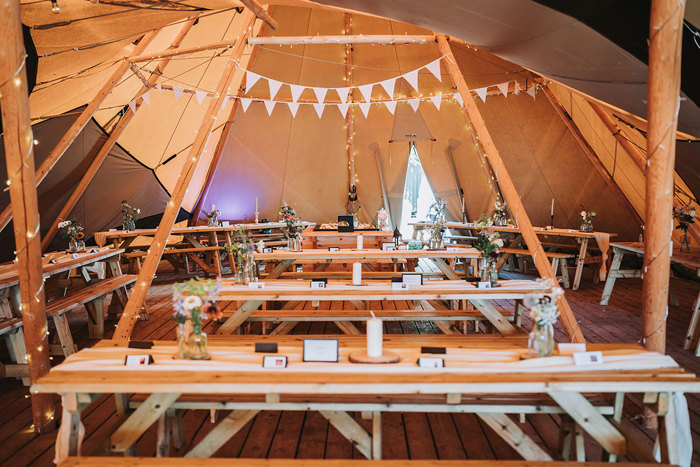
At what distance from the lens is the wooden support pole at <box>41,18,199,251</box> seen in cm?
632

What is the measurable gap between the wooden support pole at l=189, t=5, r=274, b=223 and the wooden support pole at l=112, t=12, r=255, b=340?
139 inches

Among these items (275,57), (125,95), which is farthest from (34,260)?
(275,57)

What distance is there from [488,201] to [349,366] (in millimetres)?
7881

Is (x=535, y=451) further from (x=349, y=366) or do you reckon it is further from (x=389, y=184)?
(x=389, y=184)

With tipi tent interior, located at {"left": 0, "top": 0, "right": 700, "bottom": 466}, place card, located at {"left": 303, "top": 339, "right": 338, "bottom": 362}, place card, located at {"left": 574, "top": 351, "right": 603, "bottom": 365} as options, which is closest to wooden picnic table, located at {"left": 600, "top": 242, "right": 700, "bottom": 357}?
tipi tent interior, located at {"left": 0, "top": 0, "right": 700, "bottom": 466}

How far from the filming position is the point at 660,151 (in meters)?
2.50

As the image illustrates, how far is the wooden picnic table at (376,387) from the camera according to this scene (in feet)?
6.07

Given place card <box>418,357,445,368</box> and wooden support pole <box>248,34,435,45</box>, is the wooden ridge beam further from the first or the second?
place card <box>418,357,445,368</box>

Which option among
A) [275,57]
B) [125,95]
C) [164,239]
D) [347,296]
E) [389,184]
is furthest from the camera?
[389,184]

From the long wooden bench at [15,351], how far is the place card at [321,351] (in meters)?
2.60

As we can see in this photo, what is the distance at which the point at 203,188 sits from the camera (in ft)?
32.1

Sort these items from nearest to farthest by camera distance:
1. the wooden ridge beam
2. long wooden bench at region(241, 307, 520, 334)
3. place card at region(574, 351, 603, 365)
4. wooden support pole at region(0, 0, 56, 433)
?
place card at region(574, 351, 603, 365) → wooden support pole at region(0, 0, 56, 433) → long wooden bench at region(241, 307, 520, 334) → the wooden ridge beam

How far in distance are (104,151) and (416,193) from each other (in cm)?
597

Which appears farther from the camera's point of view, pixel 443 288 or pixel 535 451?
pixel 443 288
